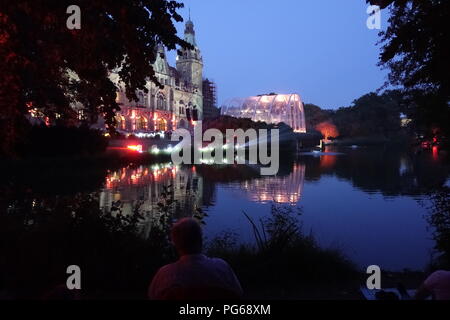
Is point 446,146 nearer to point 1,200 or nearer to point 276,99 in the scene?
point 1,200

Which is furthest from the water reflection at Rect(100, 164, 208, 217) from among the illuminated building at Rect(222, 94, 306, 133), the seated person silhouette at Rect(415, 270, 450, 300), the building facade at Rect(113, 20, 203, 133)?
the illuminated building at Rect(222, 94, 306, 133)

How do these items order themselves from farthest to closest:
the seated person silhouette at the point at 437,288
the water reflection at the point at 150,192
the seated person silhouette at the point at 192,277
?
1. the water reflection at the point at 150,192
2. the seated person silhouette at the point at 437,288
3. the seated person silhouette at the point at 192,277

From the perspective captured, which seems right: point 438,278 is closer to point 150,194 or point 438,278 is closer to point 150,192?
point 150,194

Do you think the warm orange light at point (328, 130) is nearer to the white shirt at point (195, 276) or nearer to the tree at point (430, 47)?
the tree at point (430, 47)

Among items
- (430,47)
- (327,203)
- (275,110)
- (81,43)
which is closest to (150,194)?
(327,203)

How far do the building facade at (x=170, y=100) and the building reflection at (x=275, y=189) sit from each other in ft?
216

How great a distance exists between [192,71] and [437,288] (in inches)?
4842

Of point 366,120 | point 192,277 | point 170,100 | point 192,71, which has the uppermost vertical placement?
point 192,71

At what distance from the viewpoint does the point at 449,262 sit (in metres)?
7.23

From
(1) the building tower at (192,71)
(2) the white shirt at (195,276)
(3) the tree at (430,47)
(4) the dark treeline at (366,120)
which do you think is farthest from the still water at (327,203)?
(1) the building tower at (192,71)

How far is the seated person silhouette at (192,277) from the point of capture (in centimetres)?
322

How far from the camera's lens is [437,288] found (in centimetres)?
369

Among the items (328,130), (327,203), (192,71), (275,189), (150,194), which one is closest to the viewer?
(327,203)
